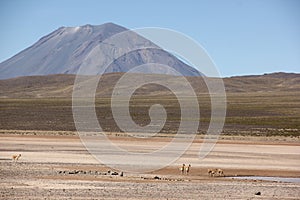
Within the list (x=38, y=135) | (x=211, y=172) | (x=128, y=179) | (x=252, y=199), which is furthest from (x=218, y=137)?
(x=252, y=199)

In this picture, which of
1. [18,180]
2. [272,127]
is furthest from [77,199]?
[272,127]

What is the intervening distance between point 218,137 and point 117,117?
3266 centimetres

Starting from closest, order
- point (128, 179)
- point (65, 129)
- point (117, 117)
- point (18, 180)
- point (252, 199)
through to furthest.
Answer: point (252, 199)
point (18, 180)
point (128, 179)
point (65, 129)
point (117, 117)

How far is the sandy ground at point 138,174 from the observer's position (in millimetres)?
21766

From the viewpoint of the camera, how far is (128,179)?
26.3m

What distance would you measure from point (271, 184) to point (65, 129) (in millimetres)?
40698

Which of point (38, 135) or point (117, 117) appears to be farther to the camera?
point (117, 117)

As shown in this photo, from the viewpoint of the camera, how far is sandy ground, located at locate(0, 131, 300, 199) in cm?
2177

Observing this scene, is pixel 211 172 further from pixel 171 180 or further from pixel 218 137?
pixel 218 137

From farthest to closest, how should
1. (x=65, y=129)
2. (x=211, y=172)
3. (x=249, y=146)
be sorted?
(x=65, y=129), (x=249, y=146), (x=211, y=172)

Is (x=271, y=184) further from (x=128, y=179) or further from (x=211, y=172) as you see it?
(x=128, y=179)

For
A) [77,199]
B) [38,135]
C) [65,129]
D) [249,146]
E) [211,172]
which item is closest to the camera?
[77,199]

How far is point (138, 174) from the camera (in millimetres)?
28656

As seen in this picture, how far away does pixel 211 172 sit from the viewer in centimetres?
2956
